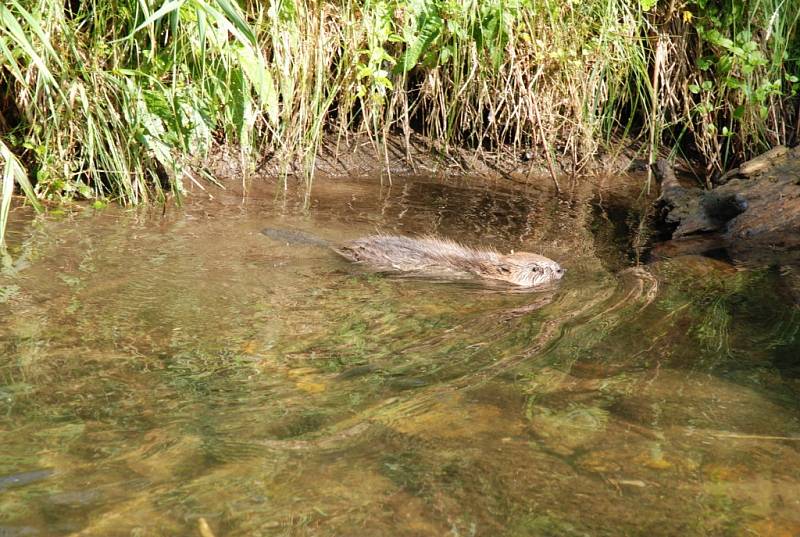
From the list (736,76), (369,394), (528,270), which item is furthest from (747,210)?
(369,394)

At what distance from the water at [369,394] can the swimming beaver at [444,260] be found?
0.14 m

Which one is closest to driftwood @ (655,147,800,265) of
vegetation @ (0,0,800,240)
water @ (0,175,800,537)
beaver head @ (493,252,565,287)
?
water @ (0,175,800,537)

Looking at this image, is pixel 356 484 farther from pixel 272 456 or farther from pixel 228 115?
pixel 228 115

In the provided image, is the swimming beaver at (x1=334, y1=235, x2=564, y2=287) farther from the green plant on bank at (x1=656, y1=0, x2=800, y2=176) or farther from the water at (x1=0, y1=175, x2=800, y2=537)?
the green plant on bank at (x1=656, y1=0, x2=800, y2=176)

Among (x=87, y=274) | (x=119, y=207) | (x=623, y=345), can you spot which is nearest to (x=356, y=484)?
(x=623, y=345)

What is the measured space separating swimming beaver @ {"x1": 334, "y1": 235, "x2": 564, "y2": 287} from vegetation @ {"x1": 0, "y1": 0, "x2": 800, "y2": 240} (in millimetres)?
1160

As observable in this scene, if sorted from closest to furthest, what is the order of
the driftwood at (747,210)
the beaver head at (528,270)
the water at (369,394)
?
the water at (369,394)
the beaver head at (528,270)
the driftwood at (747,210)

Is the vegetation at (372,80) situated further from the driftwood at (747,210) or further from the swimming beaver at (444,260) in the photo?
the swimming beaver at (444,260)

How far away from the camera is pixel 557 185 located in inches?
287

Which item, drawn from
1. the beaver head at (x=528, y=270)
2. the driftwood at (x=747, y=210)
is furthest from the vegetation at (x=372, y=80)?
the beaver head at (x=528, y=270)

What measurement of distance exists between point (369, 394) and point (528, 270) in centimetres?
216

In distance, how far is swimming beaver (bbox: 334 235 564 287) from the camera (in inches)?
203

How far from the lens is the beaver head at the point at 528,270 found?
16.7ft

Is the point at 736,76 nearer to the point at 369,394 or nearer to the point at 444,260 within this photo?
the point at 444,260
